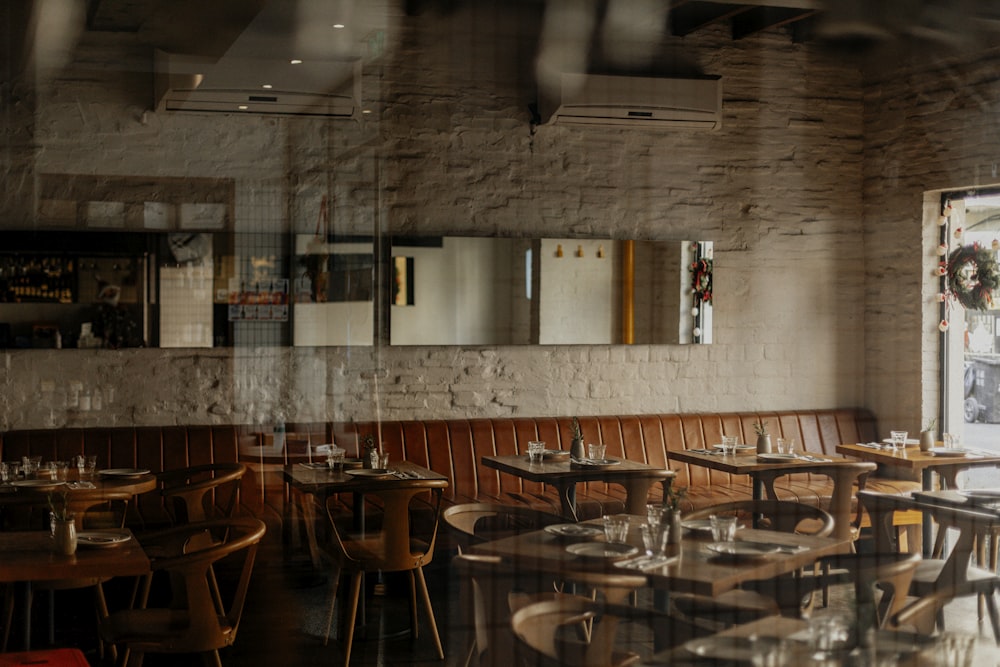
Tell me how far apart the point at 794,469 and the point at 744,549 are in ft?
0.50

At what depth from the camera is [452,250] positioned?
162cm

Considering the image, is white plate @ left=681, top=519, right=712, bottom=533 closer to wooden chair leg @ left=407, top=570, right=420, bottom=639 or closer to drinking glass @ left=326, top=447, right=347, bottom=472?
wooden chair leg @ left=407, top=570, right=420, bottom=639

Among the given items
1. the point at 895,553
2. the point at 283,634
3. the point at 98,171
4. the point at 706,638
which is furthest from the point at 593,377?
the point at 98,171

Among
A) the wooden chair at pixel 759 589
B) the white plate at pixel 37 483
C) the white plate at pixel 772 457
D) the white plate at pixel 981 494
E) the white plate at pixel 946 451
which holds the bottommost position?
the wooden chair at pixel 759 589

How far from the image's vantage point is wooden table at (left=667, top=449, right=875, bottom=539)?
1507 millimetres

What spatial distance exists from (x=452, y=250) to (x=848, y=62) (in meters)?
0.73

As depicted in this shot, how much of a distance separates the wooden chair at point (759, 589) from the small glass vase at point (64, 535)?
3.43ft

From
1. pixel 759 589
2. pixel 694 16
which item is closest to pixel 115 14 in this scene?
pixel 694 16

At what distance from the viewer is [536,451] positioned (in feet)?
5.35

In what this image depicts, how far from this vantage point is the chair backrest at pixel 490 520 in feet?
5.67

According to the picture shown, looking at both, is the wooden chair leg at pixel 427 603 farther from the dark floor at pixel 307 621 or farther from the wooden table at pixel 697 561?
the wooden table at pixel 697 561

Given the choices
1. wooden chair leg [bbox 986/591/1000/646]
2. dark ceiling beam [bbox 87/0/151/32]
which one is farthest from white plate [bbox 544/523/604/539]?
dark ceiling beam [bbox 87/0/151/32]

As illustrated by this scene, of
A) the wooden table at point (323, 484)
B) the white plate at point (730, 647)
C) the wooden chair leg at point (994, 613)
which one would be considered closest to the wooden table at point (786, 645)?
the white plate at point (730, 647)

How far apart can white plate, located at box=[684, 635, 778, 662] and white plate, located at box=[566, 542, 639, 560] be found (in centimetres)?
19
